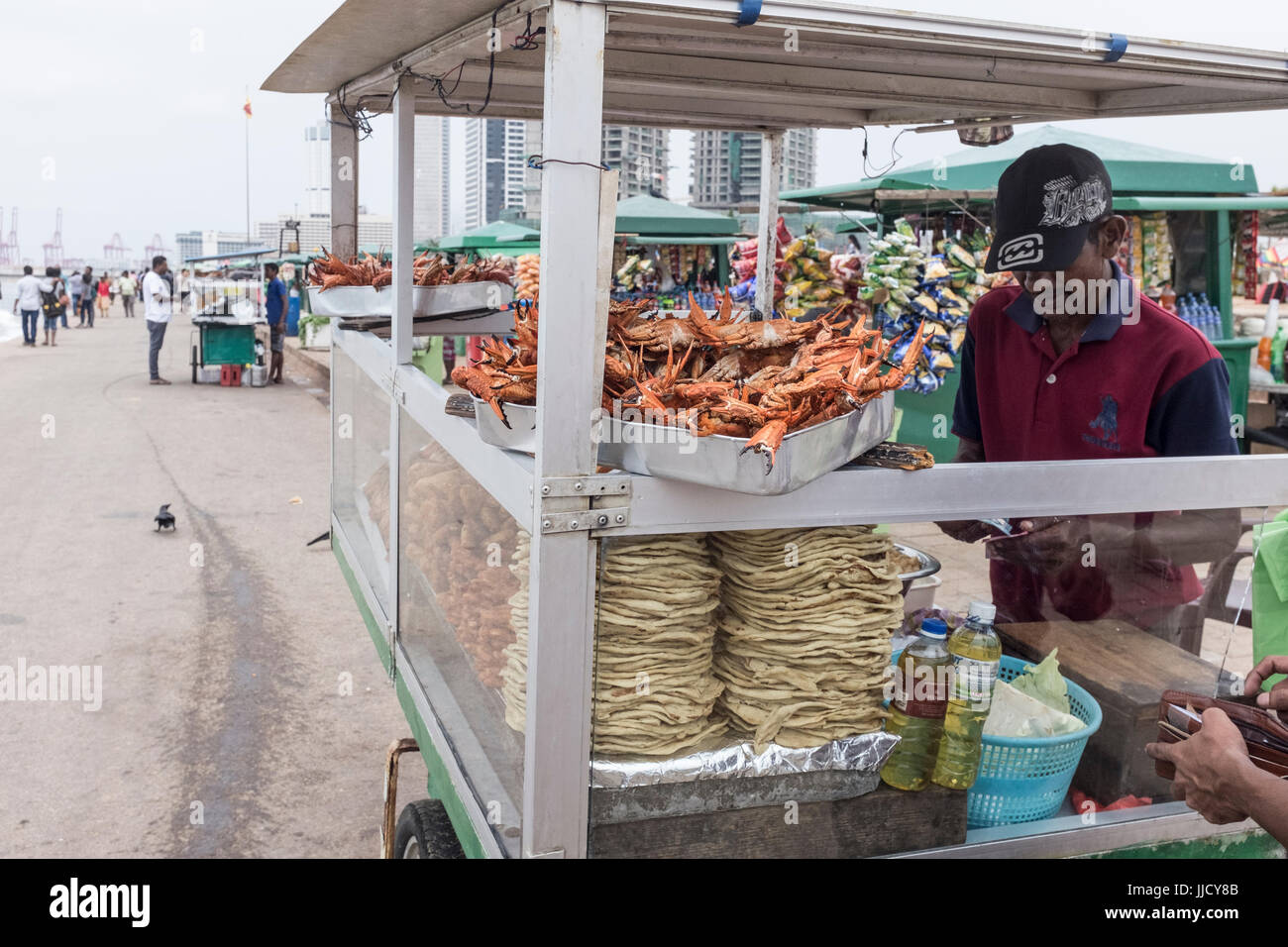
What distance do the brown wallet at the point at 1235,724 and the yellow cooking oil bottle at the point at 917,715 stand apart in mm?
430

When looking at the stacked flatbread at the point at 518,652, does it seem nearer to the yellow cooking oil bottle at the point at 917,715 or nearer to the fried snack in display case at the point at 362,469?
the yellow cooking oil bottle at the point at 917,715

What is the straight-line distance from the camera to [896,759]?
78.1 inches

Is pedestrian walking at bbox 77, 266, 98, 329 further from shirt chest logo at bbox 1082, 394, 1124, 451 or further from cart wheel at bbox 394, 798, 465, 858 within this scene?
shirt chest logo at bbox 1082, 394, 1124, 451

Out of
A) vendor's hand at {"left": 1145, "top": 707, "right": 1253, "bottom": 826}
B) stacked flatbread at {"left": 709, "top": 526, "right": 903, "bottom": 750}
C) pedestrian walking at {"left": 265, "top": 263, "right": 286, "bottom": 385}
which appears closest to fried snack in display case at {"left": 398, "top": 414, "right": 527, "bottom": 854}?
stacked flatbread at {"left": 709, "top": 526, "right": 903, "bottom": 750}

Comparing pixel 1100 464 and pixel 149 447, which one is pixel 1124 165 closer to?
pixel 1100 464

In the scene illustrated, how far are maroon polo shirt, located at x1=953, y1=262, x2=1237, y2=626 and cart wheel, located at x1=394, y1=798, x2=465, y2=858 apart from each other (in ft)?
4.73

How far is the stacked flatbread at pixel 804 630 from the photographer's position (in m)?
1.92

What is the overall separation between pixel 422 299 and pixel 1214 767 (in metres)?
3.00

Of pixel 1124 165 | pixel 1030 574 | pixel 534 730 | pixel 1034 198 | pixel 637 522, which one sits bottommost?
pixel 534 730

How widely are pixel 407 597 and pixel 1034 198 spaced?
1.99 meters

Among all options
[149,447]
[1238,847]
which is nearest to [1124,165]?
[1238,847]

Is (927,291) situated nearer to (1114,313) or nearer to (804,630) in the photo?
(1114,313)

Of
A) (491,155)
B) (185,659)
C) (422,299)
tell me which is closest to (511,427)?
(422,299)

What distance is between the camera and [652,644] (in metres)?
1.92
